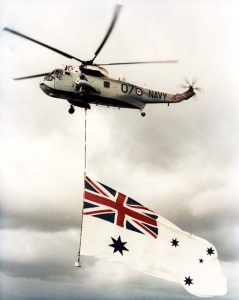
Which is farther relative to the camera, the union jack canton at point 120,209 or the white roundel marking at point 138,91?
the white roundel marking at point 138,91

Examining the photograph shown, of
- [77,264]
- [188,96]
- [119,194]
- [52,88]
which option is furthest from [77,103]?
[77,264]

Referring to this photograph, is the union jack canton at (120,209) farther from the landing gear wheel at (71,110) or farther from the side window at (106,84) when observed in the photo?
the side window at (106,84)

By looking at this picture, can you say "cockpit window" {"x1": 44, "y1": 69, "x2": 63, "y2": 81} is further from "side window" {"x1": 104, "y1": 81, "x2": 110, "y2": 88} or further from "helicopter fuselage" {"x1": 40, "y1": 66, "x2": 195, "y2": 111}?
"side window" {"x1": 104, "y1": 81, "x2": 110, "y2": 88}

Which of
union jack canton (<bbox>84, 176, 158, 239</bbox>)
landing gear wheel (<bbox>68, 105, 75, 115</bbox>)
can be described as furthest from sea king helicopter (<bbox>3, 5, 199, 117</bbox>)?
union jack canton (<bbox>84, 176, 158, 239</bbox>)

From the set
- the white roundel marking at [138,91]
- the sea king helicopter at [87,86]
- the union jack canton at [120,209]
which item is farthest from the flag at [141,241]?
the white roundel marking at [138,91]

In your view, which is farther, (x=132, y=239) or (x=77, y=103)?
(x=77, y=103)

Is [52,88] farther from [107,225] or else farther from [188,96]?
[107,225]

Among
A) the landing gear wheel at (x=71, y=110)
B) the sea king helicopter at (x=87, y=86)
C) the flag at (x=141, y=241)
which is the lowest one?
the flag at (x=141, y=241)
